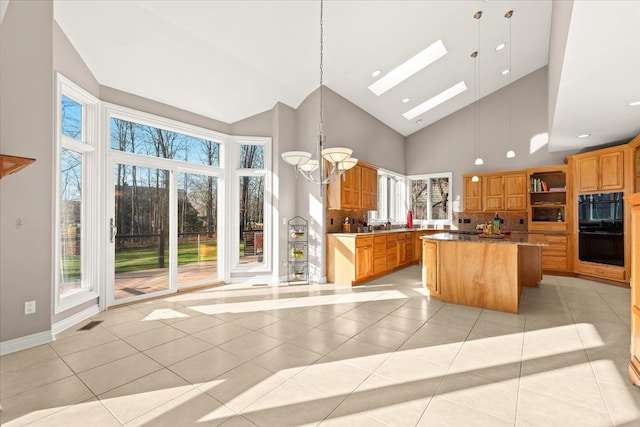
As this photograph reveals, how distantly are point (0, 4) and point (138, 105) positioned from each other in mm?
1728

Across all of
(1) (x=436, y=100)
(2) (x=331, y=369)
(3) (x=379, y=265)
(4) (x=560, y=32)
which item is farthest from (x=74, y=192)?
(1) (x=436, y=100)

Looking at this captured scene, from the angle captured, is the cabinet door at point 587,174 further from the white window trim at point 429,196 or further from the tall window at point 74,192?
the tall window at point 74,192

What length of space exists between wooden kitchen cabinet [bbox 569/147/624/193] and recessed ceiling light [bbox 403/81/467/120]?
9.06 feet

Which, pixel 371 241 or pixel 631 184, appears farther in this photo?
pixel 371 241

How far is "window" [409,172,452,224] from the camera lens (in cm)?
828

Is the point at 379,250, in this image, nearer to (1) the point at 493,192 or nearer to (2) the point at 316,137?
(2) the point at 316,137

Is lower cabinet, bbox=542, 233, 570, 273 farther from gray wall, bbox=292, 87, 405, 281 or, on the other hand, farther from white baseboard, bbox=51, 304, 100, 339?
white baseboard, bbox=51, 304, 100, 339

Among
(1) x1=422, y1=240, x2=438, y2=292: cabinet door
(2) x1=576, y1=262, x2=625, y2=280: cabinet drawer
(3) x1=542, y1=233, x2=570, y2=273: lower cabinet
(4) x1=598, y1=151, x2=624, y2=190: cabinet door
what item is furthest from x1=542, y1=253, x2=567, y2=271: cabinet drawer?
(1) x1=422, y1=240, x2=438, y2=292: cabinet door

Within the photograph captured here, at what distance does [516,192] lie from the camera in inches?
271

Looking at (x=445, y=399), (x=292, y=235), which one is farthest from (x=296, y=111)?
(x=445, y=399)

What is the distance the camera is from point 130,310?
4.08m

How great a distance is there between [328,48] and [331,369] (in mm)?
4477

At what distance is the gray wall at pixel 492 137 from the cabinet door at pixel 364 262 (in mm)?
3619

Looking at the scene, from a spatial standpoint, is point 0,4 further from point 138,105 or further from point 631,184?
point 631,184
